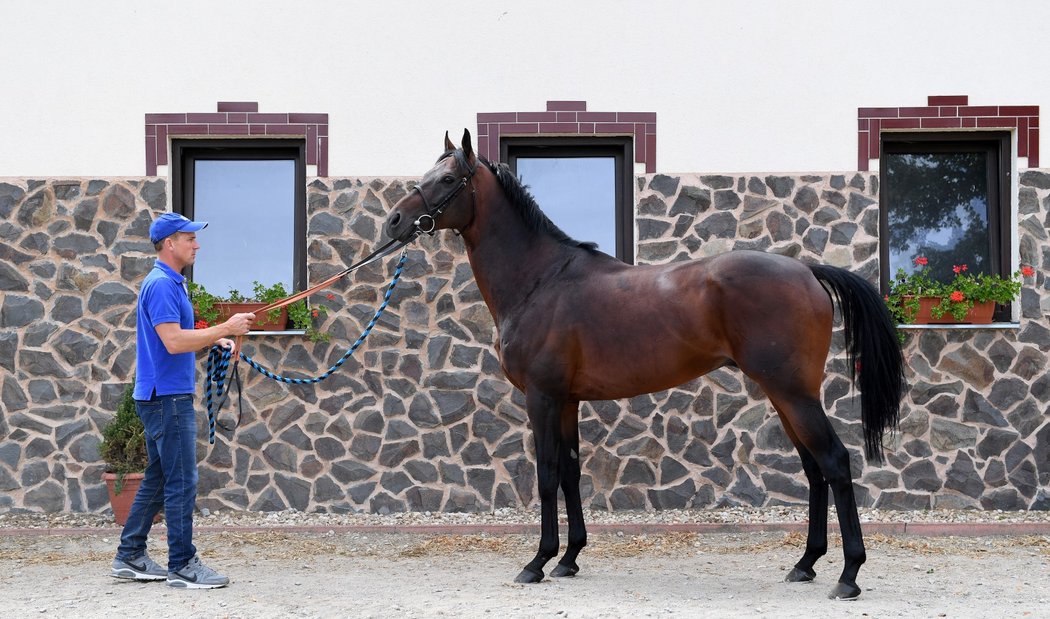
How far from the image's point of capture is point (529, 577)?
4457 mm

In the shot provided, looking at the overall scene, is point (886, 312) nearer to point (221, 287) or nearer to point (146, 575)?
point (146, 575)

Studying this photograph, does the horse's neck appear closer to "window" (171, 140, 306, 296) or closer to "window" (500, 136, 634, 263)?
"window" (500, 136, 634, 263)

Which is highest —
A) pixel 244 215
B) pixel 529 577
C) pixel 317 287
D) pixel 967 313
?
pixel 244 215

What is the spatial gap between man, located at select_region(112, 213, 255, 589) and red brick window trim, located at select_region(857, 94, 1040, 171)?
180 inches

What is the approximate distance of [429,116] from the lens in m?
6.59

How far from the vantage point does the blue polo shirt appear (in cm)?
418

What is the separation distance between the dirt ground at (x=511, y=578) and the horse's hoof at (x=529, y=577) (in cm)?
5

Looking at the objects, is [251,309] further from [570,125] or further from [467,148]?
[570,125]

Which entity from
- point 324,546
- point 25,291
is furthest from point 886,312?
point 25,291

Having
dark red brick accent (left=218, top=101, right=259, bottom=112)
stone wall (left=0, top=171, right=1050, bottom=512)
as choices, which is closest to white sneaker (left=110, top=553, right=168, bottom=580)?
stone wall (left=0, top=171, right=1050, bottom=512)

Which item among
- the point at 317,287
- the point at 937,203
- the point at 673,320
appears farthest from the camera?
the point at 937,203

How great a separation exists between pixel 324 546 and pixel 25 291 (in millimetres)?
2987

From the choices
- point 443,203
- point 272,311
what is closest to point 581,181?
point 443,203

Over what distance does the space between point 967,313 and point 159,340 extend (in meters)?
5.24
